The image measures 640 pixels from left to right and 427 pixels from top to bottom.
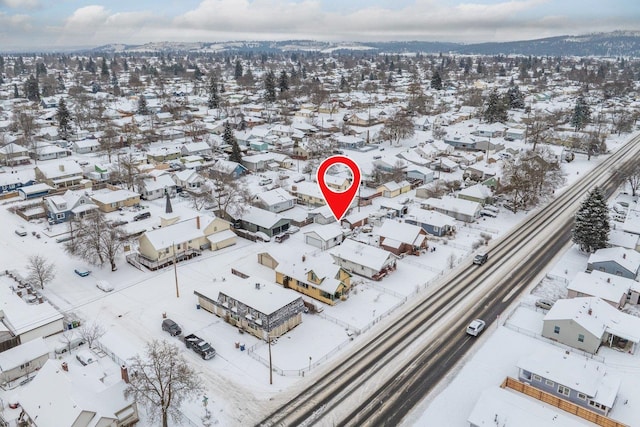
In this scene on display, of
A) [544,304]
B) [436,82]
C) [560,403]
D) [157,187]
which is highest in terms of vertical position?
[436,82]

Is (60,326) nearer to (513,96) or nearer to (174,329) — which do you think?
(174,329)

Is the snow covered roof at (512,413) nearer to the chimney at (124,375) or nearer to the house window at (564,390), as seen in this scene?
the house window at (564,390)

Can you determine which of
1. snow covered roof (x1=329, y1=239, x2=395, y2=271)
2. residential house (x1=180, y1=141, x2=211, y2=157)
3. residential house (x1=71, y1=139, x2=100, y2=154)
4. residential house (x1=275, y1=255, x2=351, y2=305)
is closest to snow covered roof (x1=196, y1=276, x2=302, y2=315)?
residential house (x1=275, y1=255, x2=351, y2=305)

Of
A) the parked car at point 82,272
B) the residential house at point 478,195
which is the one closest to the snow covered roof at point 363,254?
the residential house at point 478,195

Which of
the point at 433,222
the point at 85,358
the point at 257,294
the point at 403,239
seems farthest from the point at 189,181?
the point at 85,358

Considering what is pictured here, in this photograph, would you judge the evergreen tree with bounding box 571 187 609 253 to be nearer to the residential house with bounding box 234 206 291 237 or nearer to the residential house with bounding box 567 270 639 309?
the residential house with bounding box 567 270 639 309

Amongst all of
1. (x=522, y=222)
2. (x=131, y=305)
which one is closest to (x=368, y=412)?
(x=131, y=305)

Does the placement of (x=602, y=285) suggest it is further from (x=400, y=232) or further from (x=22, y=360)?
(x=22, y=360)
